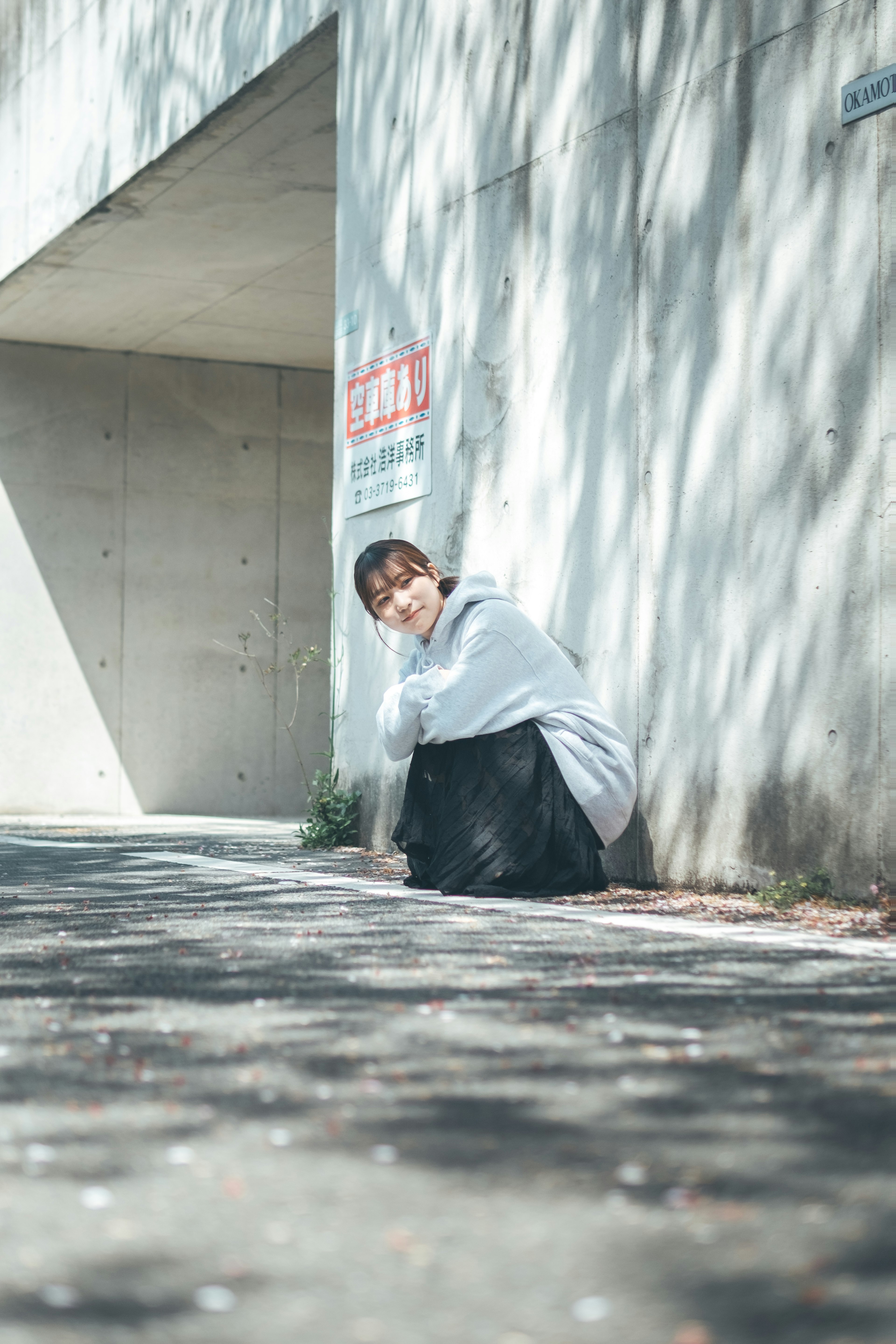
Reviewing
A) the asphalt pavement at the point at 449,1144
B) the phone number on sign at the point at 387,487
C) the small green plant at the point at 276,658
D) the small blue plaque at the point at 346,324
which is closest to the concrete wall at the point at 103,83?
the small blue plaque at the point at 346,324

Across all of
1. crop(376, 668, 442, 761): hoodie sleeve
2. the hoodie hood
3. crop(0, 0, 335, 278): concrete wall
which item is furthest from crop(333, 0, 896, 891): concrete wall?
crop(0, 0, 335, 278): concrete wall

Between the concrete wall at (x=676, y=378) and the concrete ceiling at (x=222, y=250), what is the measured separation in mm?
1908

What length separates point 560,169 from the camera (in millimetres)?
6191

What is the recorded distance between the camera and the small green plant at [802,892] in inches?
181

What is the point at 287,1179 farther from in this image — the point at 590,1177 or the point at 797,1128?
the point at 797,1128

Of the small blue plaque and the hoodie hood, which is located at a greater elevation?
the small blue plaque

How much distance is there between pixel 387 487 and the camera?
743 centimetres

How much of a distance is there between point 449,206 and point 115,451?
24.6ft

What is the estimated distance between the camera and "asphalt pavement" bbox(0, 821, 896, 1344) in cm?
146

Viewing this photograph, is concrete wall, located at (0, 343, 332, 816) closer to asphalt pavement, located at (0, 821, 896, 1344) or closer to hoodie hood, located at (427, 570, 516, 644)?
hoodie hood, located at (427, 570, 516, 644)

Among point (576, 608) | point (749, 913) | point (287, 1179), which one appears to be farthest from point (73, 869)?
point (287, 1179)

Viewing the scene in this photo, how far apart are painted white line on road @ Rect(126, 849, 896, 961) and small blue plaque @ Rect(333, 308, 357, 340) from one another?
299cm

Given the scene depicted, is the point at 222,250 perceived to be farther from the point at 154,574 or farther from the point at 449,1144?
the point at 449,1144

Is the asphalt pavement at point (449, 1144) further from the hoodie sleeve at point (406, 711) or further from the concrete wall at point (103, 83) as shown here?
the concrete wall at point (103, 83)
